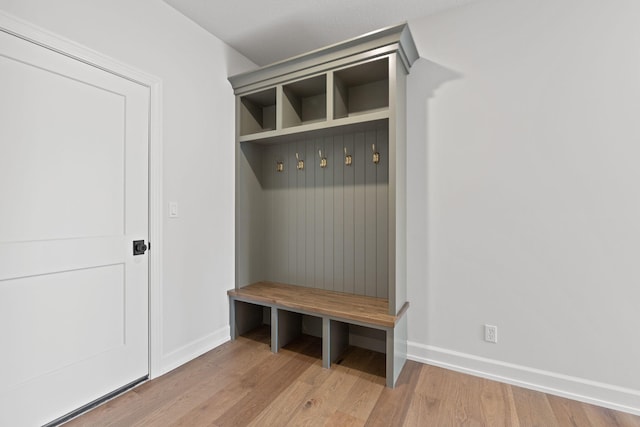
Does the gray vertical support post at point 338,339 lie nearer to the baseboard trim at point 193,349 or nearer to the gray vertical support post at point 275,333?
the gray vertical support post at point 275,333

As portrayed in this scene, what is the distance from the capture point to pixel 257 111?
3.02 m

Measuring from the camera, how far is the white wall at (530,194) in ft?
5.76

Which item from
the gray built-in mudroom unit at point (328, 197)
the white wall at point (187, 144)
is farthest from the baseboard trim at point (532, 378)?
the white wall at point (187, 144)

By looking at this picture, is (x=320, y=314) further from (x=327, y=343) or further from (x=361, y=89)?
(x=361, y=89)

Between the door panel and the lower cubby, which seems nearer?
the door panel

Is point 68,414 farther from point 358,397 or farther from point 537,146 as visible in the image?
point 537,146

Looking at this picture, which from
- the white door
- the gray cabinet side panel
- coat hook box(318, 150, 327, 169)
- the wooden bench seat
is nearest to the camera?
the white door

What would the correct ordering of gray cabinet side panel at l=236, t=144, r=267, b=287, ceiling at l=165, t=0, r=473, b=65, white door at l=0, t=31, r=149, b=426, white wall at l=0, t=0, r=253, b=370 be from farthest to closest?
gray cabinet side panel at l=236, t=144, r=267, b=287 < ceiling at l=165, t=0, r=473, b=65 < white wall at l=0, t=0, r=253, b=370 < white door at l=0, t=31, r=149, b=426

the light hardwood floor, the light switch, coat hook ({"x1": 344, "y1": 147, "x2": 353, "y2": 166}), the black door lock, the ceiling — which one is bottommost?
the light hardwood floor

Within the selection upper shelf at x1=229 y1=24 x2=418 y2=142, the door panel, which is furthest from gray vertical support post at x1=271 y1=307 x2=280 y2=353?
upper shelf at x1=229 y1=24 x2=418 y2=142

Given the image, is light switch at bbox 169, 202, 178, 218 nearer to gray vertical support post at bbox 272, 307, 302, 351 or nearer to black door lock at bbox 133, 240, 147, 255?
black door lock at bbox 133, 240, 147, 255

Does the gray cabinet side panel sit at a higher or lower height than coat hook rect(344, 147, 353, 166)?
lower

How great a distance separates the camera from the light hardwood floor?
5.47 ft

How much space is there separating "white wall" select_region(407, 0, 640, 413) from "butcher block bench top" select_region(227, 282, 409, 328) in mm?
387
